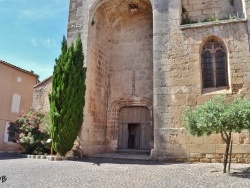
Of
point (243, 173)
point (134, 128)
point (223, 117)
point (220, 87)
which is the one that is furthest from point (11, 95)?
point (243, 173)

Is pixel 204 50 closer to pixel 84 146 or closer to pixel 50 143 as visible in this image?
pixel 84 146

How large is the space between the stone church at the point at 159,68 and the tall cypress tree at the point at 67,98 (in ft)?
2.35

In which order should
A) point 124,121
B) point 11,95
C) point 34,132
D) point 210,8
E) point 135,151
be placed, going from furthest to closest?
point 11,95, point 124,121, point 135,151, point 210,8, point 34,132

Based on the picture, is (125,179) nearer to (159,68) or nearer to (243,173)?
(243,173)

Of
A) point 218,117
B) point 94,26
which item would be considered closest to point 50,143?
Answer: point 94,26

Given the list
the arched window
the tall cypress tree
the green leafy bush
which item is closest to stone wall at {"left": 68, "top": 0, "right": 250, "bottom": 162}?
the arched window

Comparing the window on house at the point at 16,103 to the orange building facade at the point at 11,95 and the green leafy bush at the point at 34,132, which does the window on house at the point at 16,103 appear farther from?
the green leafy bush at the point at 34,132

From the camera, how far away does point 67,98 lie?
8.34m

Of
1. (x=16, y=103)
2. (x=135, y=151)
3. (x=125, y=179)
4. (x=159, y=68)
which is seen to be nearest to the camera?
(x=125, y=179)

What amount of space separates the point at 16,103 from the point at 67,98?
374 inches

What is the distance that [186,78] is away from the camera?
8.15 meters

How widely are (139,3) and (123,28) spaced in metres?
1.46

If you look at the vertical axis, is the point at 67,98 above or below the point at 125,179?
above

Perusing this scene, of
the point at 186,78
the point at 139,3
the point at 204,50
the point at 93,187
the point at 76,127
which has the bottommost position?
the point at 93,187
